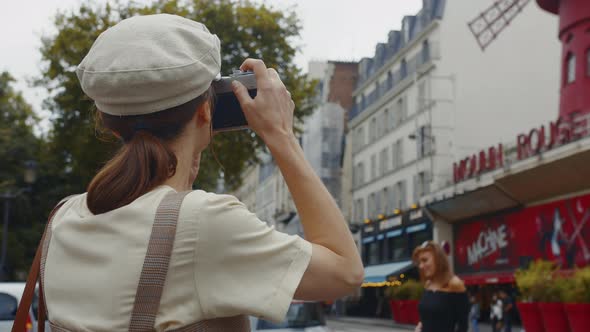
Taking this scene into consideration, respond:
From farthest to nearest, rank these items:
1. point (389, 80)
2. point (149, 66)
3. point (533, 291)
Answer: point (389, 80)
point (533, 291)
point (149, 66)

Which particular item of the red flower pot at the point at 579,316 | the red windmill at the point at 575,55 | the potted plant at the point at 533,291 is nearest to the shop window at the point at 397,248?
the red windmill at the point at 575,55

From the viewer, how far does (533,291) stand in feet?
45.4

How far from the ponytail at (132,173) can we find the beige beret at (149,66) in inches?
2.7

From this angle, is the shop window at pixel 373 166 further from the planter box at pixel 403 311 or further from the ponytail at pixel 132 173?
the ponytail at pixel 132 173

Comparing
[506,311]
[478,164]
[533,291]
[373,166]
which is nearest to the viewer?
[533,291]

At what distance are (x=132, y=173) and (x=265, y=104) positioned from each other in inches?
12.0

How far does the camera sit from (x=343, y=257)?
4.76ft

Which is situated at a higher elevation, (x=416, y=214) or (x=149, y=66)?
(x=416, y=214)

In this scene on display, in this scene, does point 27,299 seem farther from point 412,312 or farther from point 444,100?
point 444,100

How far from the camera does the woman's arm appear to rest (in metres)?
1.44

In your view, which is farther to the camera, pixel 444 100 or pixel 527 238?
pixel 444 100

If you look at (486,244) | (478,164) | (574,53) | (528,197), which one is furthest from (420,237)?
(574,53)

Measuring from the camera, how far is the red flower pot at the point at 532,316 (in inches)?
534

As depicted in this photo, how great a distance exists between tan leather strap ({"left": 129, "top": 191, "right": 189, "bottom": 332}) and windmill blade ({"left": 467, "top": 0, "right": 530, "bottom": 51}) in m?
33.8
